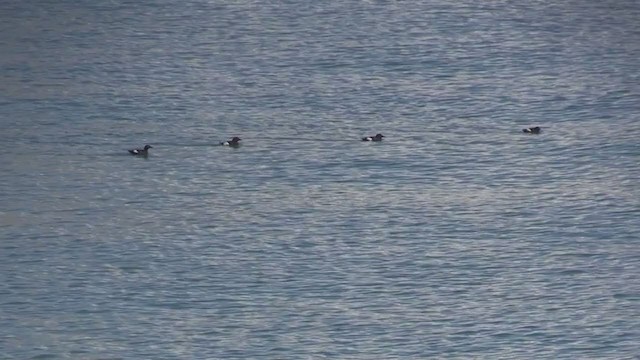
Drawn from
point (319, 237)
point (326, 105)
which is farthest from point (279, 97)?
point (319, 237)

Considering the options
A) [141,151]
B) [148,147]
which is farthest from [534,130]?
[141,151]

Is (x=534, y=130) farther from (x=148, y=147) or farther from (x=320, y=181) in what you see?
(x=148, y=147)

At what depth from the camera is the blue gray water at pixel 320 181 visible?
41.5 metres

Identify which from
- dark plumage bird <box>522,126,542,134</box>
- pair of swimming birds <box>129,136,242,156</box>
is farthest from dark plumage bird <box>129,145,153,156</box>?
dark plumage bird <box>522,126,542,134</box>

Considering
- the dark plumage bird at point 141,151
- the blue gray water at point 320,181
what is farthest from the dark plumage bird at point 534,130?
the dark plumage bird at point 141,151

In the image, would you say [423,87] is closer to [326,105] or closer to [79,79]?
[326,105]

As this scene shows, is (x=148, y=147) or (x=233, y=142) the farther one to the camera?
(x=233, y=142)

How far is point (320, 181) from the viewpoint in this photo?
51.7 m

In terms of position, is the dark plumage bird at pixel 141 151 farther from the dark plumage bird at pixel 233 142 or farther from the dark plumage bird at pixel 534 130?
the dark plumage bird at pixel 534 130

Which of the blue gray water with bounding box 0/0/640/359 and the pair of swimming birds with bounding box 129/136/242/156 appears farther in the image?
the pair of swimming birds with bounding box 129/136/242/156

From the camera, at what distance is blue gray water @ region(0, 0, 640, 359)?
136ft

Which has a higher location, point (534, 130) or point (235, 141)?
point (235, 141)

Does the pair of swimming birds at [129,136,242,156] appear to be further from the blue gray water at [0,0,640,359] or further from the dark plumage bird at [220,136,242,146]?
the blue gray water at [0,0,640,359]

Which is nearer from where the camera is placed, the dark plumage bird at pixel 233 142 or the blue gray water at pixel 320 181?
the blue gray water at pixel 320 181
